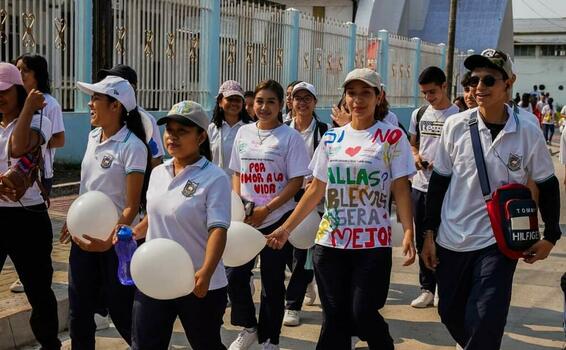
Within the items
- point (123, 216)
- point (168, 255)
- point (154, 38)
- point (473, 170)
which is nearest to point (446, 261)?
point (473, 170)

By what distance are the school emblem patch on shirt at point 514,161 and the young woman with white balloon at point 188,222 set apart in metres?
1.41

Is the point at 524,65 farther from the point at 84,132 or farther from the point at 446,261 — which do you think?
the point at 446,261

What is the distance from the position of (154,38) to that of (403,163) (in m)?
9.58

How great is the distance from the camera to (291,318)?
5672mm

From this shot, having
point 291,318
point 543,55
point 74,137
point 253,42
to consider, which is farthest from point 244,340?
point 543,55

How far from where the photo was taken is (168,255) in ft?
10.8

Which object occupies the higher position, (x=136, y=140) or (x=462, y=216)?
(x=136, y=140)

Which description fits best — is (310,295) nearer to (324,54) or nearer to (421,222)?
(421,222)

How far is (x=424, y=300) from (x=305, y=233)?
188 centimetres

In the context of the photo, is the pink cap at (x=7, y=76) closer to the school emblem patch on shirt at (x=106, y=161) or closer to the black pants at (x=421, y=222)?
the school emblem patch on shirt at (x=106, y=161)

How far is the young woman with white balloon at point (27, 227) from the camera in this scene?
4316 millimetres

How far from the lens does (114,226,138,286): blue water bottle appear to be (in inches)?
147

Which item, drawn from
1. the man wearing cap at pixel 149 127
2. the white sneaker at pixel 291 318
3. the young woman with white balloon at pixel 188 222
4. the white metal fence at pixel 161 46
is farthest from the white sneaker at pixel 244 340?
the white metal fence at pixel 161 46

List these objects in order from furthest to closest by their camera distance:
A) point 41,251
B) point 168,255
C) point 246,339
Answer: point 246,339 → point 41,251 → point 168,255
